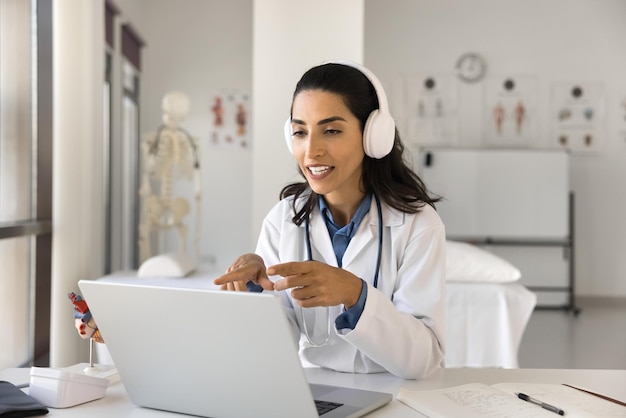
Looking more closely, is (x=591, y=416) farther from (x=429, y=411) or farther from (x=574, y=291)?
(x=574, y=291)

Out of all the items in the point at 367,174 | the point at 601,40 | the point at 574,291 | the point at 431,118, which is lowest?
the point at 574,291

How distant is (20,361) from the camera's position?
3637mm

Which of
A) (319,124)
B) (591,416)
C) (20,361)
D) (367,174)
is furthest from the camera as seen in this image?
(20,361)

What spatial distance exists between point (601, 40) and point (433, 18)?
1.59 metres

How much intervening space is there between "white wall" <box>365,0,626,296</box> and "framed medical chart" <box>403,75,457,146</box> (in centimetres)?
7

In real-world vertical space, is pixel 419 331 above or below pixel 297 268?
below

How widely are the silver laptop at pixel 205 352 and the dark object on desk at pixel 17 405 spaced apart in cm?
14

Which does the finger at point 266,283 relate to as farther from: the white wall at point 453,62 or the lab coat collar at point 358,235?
the white wall at point 453,62

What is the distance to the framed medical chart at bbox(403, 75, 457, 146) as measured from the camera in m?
7.75

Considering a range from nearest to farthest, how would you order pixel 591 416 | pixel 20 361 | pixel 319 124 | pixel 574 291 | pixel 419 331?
pixel 591 416, pixel 419 331, pixel 319 124, pixel 20 361, pixel 574 291

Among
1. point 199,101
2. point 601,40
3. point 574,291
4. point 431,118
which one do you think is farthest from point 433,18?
point 574,291

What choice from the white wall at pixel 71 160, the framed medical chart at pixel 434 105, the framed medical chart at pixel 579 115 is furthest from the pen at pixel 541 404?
the framed medical chart at pixel 579 115

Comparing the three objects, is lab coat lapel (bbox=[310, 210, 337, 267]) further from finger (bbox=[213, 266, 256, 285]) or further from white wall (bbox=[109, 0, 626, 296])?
white wall (bbox=[109, 0, 626, 296])

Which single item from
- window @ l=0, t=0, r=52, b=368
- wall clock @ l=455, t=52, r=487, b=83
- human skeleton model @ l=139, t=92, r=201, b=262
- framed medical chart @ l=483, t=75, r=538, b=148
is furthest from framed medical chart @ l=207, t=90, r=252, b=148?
window @ l=0, t=0, r=52, b=368
